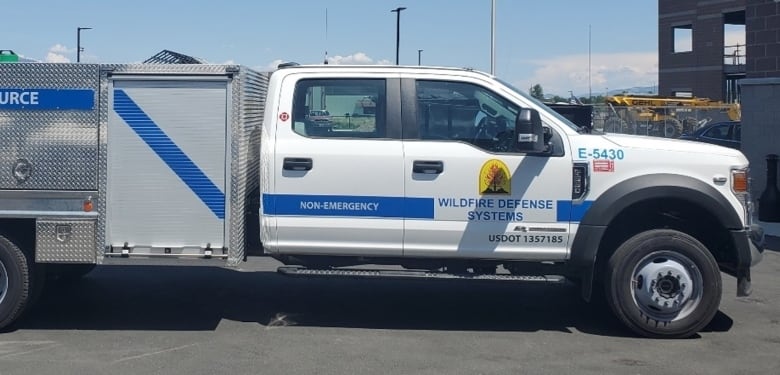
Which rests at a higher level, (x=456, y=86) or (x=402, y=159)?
(x=456, y=86)

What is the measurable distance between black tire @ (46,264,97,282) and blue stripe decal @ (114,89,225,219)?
165 cm

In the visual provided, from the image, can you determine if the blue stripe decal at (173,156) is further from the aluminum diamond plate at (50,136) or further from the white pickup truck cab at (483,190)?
the white pickup truck cab at (483,190)

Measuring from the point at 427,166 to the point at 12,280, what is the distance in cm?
341

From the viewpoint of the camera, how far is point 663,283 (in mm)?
7555

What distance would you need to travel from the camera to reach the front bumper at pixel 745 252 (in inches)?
298

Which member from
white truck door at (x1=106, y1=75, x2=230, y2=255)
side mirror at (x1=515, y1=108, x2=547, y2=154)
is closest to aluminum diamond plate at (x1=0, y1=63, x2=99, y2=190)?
white truck door at (x1=106, y1=75, x2=230, y2=255)

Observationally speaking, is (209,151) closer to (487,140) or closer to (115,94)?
(115,94)

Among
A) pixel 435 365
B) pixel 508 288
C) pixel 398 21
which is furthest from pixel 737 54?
pixel 435 365

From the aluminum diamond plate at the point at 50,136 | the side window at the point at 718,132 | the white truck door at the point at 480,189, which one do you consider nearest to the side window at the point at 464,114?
the white truck door at the point at 480,189

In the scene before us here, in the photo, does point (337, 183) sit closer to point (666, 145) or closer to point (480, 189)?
point (480, 189)

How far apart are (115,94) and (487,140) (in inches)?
116

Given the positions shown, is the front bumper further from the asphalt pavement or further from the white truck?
the asphalt pavement

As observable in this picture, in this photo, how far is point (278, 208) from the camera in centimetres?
747

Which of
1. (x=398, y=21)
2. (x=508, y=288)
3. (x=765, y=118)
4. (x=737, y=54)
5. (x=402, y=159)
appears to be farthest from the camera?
(x=737, y=54)
